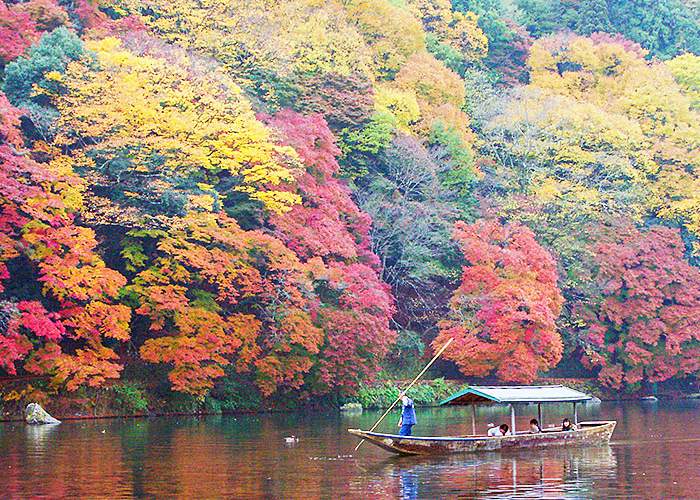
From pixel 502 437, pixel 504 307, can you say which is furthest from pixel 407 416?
pixel 504 307

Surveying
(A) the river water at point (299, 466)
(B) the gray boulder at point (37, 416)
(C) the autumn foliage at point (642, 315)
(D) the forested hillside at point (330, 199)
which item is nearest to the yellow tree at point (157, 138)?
(D) the forested hillside at point (330, 199)

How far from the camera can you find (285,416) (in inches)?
1513

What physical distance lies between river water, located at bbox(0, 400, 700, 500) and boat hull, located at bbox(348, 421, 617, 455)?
355 millimetres

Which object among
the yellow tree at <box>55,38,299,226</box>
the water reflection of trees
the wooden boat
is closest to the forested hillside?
the yellow tree at <box>55,38,299,226</box>

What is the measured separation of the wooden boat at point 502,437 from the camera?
2284 centimetres

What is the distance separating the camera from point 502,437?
24125mm

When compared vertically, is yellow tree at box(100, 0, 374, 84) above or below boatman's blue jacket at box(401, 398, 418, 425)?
above

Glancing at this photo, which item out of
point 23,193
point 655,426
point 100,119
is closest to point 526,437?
point 655,426

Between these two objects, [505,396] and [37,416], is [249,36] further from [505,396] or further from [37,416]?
[505,396]

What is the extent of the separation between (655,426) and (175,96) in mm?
22302

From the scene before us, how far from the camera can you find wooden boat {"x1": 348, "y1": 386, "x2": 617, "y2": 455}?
2284 centimetres

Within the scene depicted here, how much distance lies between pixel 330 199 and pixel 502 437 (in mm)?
21821

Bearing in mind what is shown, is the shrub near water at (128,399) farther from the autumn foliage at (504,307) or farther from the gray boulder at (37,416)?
the autumn foliage at (504,307)

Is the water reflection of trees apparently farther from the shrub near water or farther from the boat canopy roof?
the shrub near water
